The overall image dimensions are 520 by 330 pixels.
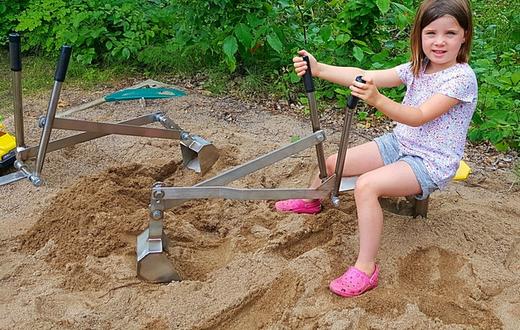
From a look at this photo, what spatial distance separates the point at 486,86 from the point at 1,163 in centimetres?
273

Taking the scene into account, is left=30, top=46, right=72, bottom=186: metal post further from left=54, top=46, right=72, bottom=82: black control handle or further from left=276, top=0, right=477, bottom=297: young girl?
left=276, top=0, right=477, bottom=297: young girl

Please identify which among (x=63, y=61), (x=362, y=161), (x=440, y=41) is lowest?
(x=362, y=161)

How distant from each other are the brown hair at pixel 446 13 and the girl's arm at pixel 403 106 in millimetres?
223

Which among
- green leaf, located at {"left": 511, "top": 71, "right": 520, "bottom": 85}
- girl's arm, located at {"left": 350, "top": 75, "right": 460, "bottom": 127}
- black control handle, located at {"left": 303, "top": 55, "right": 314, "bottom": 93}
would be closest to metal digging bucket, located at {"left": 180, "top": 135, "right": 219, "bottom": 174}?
black control handle, located at {"left": 303, "top": 55, "right": 314, "bottom": 93}

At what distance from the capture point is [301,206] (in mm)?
2951

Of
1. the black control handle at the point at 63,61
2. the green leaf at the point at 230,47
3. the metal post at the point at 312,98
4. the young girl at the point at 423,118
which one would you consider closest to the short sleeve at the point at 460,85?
the young girl at the point at 423,118

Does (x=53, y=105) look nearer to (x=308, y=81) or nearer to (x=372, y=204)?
(x=308, y=81)

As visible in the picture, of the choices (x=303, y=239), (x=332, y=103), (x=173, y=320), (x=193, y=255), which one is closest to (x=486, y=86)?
(x=332, y=103)

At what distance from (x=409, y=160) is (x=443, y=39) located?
0.48 m

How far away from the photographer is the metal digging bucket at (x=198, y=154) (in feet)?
11.0

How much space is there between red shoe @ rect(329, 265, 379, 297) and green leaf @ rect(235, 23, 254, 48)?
2.11 metres

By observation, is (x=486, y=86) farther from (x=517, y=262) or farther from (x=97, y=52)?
(x=97, y=52)

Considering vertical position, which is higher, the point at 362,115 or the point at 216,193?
the point at 216,193

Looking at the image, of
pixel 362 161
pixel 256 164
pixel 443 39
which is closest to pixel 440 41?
pixel 443 39
